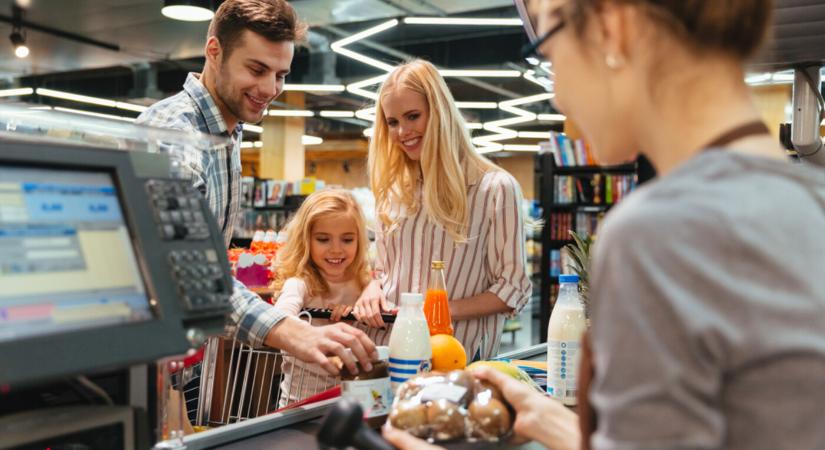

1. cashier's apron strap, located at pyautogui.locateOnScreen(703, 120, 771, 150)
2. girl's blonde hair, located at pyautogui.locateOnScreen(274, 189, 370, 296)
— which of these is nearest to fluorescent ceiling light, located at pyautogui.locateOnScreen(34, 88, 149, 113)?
girl's blonde hair, located at pyautogui.locateOnScreen(274, 189, 370, 296)

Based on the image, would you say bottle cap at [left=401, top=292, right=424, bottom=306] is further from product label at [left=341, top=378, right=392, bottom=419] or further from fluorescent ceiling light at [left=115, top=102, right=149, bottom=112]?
fluorescent ceiling light at [left=115, top=102, right=149, bottom=112]

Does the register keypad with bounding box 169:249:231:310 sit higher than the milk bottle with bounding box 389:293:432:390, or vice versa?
the register keypad with bounding box 169:249:231:310

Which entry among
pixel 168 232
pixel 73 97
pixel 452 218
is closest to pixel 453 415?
pixel 168 232

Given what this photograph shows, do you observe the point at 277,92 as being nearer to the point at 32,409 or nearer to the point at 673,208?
the point at 32,409

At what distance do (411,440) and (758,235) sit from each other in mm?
591

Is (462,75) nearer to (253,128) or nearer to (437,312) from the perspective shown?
(253,128)

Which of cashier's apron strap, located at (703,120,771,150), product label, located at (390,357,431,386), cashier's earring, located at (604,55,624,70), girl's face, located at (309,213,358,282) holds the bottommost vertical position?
product label, located at (390,357,431,386)

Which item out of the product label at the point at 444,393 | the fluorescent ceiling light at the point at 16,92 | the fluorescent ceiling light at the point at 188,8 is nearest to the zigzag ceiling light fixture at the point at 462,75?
the fluorescent ceiling light at the point at 188,8

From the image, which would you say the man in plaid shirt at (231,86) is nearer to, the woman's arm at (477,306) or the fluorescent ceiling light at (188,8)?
the woman's arm at (477,306)

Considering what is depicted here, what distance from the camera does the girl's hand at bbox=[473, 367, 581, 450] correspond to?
3.54 ft

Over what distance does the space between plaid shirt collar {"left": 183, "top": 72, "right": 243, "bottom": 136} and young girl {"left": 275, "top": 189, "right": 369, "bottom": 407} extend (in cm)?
73

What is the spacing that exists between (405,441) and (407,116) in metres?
1.57

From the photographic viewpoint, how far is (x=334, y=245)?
2.96 metres

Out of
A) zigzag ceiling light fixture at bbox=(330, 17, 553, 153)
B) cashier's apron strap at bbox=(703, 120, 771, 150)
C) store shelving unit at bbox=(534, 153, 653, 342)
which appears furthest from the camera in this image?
store shelving unit at bbox=(534, 153, 653, 342)
